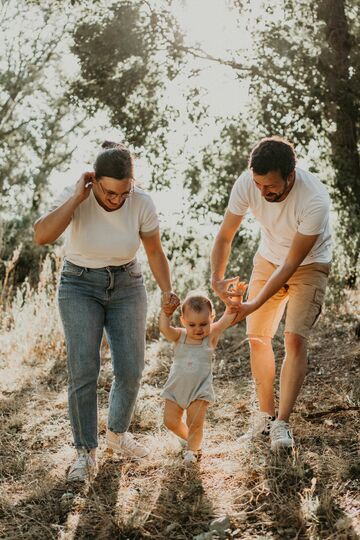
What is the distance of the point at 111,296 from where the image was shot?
13.5 ft

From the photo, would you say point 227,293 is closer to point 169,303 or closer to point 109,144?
point 169,303

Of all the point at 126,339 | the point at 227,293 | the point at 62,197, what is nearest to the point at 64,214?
the point at 62,197

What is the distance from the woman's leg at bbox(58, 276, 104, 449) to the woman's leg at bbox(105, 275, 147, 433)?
142 millimetres

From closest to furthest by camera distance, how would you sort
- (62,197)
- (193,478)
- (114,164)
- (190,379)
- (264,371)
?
1. (114,164)
2. (193,478)
3. (62,197)
4. (190,379)
5. (264,371)

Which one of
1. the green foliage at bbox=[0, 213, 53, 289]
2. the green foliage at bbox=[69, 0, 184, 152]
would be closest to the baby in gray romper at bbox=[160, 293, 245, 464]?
the green foliage at bbox=[69, 0, 184, 152]

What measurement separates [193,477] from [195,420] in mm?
384

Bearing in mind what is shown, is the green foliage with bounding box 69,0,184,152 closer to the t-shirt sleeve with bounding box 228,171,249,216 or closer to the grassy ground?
the grassy ground

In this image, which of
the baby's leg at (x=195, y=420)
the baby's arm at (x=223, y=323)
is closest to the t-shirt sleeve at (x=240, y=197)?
the baby's arm at (x=223, y=323)

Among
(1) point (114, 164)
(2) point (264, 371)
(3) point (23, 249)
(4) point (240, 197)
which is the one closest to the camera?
(1) point (114, 164)

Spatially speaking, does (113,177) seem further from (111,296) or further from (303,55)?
(303,55)

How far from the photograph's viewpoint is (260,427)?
4.48 meters

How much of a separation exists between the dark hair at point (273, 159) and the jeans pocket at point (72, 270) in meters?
1.21

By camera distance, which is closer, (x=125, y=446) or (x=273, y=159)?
(x=273, y=159)

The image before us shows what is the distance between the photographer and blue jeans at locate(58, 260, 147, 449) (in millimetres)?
3990
